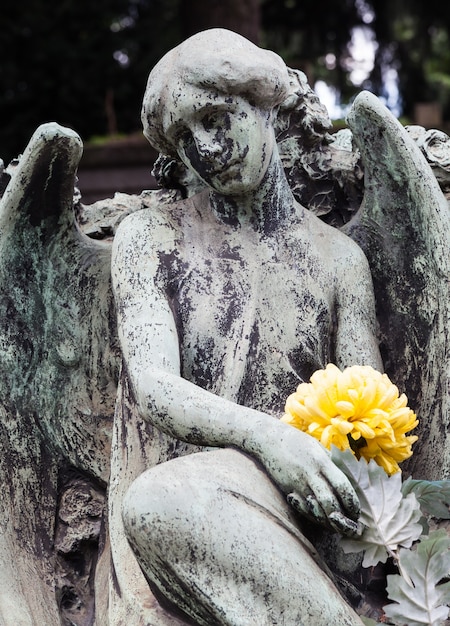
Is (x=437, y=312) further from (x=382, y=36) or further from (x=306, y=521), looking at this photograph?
(x=382, y=36)

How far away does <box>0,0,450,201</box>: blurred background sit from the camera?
9.91m

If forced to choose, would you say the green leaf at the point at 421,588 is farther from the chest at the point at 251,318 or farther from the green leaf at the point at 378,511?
the chest at the point at 251,318

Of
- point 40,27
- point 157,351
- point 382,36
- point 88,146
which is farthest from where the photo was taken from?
point 382,36

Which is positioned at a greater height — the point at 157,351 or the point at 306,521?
the point at 157,351

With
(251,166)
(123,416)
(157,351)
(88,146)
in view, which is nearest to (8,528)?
(123,416)

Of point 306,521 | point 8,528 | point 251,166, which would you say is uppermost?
point 251,166

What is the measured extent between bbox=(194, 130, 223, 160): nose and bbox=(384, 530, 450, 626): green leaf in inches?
47.1

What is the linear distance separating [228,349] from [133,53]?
7198mm

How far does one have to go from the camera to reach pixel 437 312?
13.2ft

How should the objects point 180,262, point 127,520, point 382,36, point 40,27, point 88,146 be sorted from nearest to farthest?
point 127,520
point 180,262
point 88,146
point 40,27
point 382,36

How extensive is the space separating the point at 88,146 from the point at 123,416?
6050 millimetres

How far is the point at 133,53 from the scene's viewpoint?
35.2 ft

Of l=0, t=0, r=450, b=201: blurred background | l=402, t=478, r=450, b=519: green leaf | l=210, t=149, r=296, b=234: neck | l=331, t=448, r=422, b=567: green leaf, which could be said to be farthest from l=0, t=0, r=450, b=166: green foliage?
l=331, t=448, r=422, b=567: green leaf

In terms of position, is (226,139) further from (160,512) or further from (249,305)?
(160,512)
